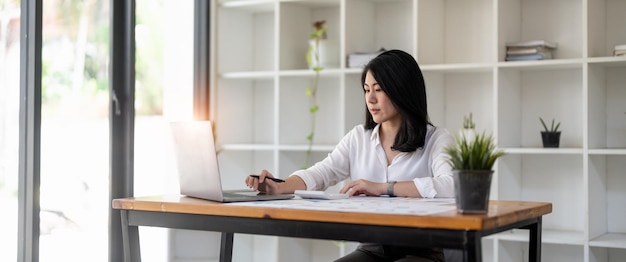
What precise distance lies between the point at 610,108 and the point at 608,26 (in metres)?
0.40

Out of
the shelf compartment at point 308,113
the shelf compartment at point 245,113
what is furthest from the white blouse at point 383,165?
the shelf compartment at point 245,113

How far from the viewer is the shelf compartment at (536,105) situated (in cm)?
393

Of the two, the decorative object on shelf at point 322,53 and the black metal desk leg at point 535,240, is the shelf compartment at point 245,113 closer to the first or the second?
the decorative object on shelf at point 322,53

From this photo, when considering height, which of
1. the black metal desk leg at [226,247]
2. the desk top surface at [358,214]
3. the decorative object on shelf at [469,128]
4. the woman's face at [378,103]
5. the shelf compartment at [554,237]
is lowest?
the shelf compartment at [554,237]

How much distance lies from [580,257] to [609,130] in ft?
2.12

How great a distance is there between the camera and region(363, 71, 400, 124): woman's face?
2.88 m

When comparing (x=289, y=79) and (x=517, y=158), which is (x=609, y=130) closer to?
(x=517, y=158)

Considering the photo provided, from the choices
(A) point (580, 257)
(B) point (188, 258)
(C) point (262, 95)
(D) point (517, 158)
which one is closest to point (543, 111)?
(D) point (517, 158)

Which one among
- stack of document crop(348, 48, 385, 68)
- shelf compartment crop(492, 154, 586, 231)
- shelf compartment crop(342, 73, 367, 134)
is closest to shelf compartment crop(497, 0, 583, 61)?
shelf compartment crop(492, 154, 586, 231)

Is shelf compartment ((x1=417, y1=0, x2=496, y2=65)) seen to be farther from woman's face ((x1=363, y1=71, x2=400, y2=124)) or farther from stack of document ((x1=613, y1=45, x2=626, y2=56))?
woman's face ((x1=363, y1=71, x2=400, y2=124))

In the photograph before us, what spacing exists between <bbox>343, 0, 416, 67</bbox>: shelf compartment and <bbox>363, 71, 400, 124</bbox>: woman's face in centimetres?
140

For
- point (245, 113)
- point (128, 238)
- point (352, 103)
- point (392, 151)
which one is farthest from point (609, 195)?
point (128, 238)

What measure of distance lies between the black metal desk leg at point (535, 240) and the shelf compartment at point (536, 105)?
1.44 m

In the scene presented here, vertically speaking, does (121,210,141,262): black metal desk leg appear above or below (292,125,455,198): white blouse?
below
